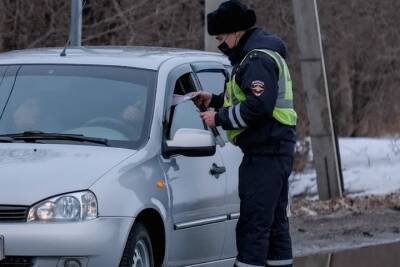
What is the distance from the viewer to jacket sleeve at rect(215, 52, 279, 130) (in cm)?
728

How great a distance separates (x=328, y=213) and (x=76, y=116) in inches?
270

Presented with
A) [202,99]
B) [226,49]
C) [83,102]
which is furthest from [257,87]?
[83,102]

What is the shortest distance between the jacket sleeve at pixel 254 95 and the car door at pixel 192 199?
1.19 ft

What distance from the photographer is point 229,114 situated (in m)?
7.36

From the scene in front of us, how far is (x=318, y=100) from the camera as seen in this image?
49.6 ft

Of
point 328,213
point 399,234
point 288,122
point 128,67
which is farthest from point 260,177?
point 328,213

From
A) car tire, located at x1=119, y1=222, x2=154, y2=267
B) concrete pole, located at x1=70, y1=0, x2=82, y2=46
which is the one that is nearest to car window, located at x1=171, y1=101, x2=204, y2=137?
car tire, located at x1=119, y1=222, x2=154, y2=267

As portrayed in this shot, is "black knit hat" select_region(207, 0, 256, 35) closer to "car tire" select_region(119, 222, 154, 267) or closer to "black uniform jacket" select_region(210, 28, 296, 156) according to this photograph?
"black uniform jacket" select_region(210, 28, 296, 156)

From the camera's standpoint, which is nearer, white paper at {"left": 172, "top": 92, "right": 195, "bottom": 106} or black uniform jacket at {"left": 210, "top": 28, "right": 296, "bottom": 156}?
black uniform jacket at {"left": 210, "top": 28, "right": 296, "bottom": 156}

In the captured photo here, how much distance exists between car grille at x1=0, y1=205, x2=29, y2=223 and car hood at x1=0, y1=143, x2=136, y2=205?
3 centimetres

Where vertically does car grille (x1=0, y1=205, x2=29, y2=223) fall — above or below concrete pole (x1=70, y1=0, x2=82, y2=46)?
below

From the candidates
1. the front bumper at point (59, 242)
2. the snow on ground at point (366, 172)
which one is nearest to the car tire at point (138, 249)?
the front bumper at point (59, 242)

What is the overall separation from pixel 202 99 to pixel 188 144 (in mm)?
741

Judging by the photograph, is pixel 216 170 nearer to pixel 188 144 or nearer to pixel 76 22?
pixel 188 144
